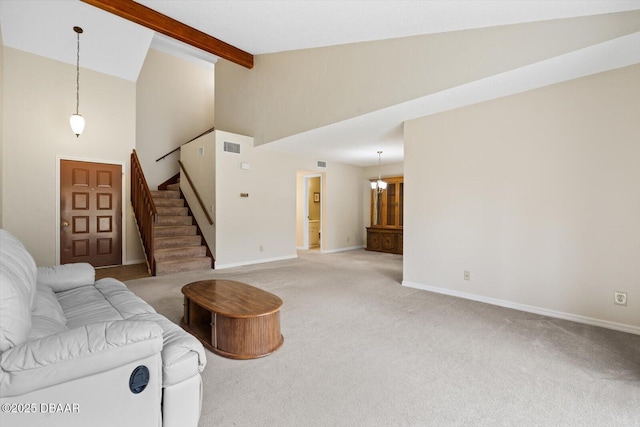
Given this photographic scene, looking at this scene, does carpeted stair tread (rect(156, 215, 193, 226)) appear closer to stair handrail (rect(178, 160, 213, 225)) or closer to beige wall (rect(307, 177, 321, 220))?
stair handrail (rect(178, 160, 213, 225))

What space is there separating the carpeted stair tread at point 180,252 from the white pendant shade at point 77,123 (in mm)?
2264

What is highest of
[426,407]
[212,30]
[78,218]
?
[212,30]

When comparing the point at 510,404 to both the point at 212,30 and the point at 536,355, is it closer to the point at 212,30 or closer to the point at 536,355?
the point at 536,355

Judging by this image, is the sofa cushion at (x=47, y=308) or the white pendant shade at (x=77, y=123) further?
the white pendant shade at (x=77, y=123)

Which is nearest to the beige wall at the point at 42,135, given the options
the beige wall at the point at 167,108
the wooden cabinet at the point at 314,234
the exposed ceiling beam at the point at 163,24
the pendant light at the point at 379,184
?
the beige wall at the point at 167,108

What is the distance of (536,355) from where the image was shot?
2.36 m

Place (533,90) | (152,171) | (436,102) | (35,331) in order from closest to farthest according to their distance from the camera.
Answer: (35,331)
(533,90)
(436,102)
(152,171)

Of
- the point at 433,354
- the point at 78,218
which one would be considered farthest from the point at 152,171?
the point at 433,354

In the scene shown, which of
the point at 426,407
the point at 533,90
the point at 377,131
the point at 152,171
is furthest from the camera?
the point at 152,171

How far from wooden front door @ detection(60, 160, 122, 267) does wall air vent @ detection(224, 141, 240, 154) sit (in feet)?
6.47

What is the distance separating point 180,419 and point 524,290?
11.8 feet

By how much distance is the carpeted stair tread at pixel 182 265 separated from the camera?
4.98m

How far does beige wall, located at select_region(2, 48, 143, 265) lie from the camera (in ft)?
14.6

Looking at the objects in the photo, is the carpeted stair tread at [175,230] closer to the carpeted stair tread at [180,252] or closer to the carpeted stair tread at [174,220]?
the carpeted stair tread at [174,220]
